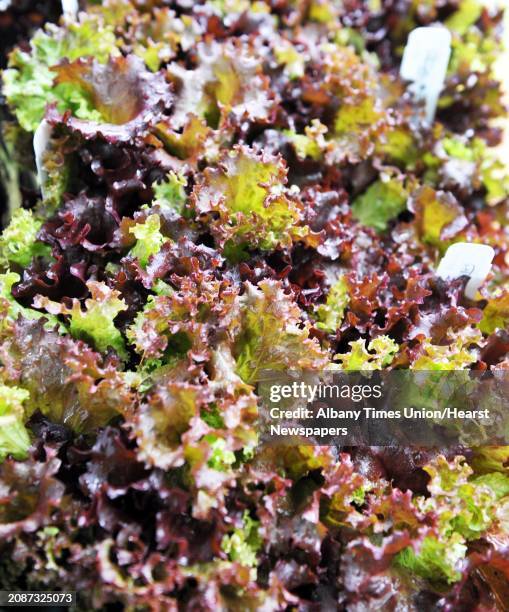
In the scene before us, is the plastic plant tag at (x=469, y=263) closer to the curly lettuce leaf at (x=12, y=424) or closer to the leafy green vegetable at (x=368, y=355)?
the leafy green vegetable at (x=368, y=355)

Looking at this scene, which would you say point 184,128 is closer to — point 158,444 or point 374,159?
point 374,159

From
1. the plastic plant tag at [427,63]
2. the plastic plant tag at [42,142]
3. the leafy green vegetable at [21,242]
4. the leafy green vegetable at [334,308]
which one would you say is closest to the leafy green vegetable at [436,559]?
the leafy green vegetable at [334,308]

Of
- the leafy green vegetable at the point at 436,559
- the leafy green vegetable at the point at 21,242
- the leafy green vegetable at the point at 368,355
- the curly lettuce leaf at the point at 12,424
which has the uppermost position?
the leafy green vegetable at the point at 21,242

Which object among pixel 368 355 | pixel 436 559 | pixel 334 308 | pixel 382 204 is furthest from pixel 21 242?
pixel 436 559

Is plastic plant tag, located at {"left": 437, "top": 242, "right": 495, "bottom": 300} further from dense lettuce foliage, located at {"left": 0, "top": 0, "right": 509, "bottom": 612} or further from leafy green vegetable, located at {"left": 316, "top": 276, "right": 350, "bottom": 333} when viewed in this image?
leafy green vegetable, located at {"left": 316, "top": 276, "right": 350, "bottom": 333}

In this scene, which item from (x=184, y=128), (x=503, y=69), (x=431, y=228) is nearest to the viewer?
(x=184, y=128)

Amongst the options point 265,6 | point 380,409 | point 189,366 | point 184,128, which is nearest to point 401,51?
point 265,6

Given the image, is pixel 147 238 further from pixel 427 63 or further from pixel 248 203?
pixel 427 63
